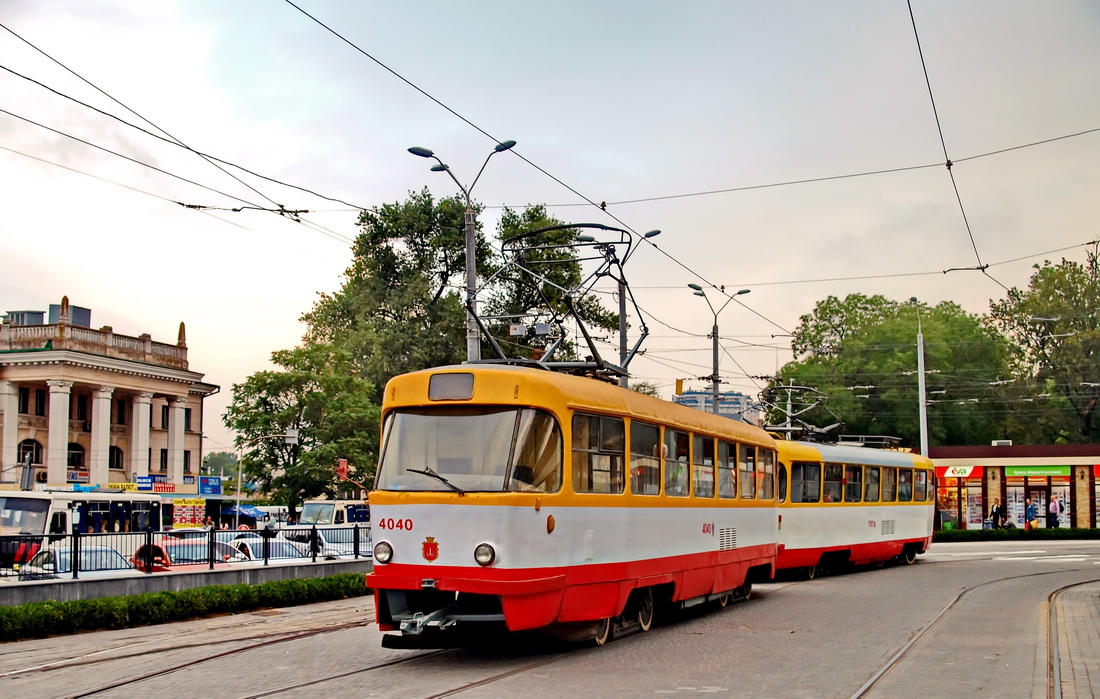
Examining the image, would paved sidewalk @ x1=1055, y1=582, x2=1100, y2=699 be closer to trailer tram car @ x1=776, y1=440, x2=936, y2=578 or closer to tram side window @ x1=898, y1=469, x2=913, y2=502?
trailer tram car @ x1=776, y1=440, x2=936, y2=578

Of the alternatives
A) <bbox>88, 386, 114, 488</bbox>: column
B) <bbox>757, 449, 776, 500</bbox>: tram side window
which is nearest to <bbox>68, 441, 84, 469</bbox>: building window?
<bbox>88, 386, 114, 488</bbox>: column

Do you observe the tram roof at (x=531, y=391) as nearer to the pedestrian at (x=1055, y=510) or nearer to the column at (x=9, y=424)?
the pedestrian at (x=1055, y=510)

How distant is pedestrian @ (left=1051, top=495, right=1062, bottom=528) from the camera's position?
46.2 metres

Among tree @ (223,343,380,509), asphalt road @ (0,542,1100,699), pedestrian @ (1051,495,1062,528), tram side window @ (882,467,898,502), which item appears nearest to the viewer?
asphalt road @ (0,542,1100,699)

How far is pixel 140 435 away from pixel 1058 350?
54.0 meters

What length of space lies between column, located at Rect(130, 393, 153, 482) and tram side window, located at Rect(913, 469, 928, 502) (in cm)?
4380

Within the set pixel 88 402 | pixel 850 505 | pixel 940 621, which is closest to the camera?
pixel 940 621

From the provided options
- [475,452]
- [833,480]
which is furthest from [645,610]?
[833,480]

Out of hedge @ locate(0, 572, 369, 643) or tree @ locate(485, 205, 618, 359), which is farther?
tree @ locate(485, 205, 618, 359)

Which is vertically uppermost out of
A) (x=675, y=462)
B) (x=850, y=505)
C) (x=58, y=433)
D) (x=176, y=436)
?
(x=58, y=433)

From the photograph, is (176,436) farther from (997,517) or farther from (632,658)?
(632,658)

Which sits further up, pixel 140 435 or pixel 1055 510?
pixel 140 435

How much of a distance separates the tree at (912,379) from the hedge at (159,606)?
52035 millimetres

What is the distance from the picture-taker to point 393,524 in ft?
37.8
